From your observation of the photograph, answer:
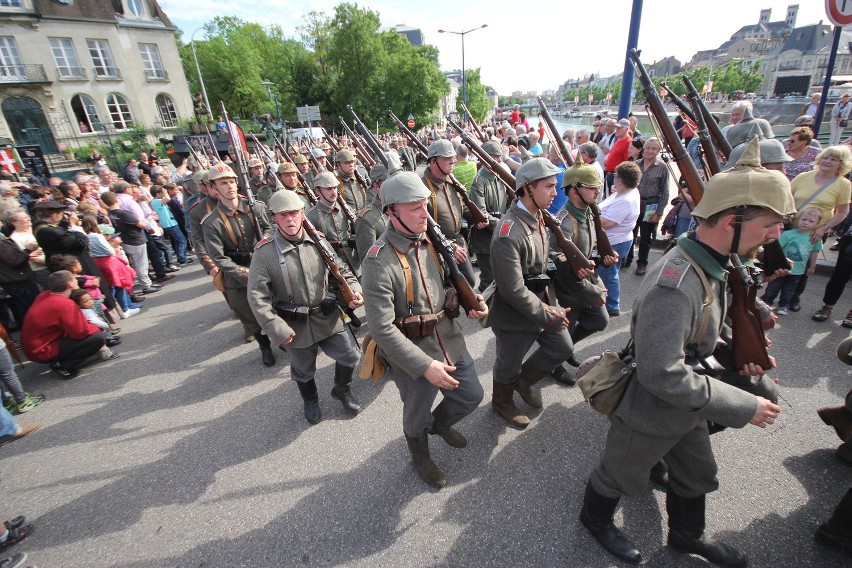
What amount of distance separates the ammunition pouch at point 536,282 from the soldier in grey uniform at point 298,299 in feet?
4.85

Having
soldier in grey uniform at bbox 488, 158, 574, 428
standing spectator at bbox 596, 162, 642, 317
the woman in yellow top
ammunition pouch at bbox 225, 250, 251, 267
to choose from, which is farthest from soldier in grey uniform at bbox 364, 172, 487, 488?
the woman in yellow top

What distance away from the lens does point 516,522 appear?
263 centimetres

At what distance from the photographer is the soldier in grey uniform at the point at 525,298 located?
9.68ft

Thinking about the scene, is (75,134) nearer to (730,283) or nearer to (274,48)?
(274,48)

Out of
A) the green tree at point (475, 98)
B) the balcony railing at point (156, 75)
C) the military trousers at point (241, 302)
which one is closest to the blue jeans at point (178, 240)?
the military trousers at point (241, 302)

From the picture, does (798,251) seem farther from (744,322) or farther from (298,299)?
(298,299)

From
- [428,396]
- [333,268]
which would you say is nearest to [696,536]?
[428,396]

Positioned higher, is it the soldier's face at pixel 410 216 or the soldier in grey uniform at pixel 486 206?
the soldier's face at pixel 410 216

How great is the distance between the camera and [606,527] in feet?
7.84

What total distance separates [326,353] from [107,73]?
39117 mm

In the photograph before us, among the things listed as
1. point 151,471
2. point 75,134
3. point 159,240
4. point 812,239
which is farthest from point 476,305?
point 75,134

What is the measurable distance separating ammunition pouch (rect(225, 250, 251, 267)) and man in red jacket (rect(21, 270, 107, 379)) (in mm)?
2130

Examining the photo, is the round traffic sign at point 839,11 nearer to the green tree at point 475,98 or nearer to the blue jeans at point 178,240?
the blue jeans at point 178,240

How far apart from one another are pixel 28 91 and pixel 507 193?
37.3m
